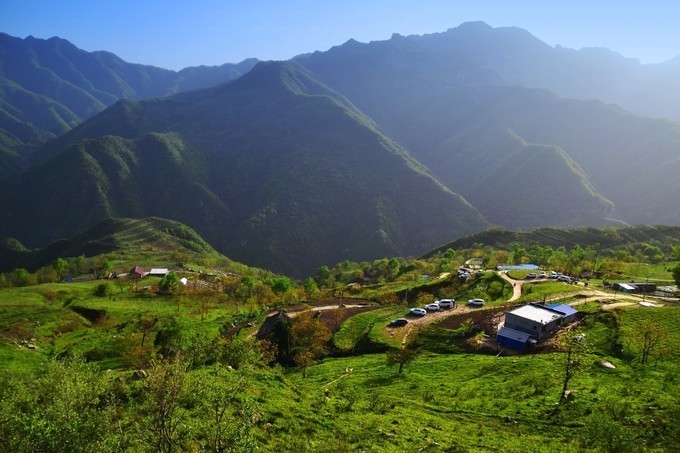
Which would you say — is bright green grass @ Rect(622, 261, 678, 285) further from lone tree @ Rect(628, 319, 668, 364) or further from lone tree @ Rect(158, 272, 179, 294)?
lone tree @ Rect(158, 272, 179, 294)

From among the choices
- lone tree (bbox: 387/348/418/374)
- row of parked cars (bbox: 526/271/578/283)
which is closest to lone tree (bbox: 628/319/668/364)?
lone tree (bbox: 387/348/418/374)

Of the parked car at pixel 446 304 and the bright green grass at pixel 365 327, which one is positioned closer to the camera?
the bright green grass at pixel 365 327

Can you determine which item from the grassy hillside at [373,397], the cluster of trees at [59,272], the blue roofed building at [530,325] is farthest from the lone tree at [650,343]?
the cluster of trees at [59,272]

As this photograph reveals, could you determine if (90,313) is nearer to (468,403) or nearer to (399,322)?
(399,322)

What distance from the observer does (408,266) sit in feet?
504

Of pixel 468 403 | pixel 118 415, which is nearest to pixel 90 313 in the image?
pixel 118 415

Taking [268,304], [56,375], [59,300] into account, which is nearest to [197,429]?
[56,375]

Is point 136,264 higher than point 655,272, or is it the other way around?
point 655,272

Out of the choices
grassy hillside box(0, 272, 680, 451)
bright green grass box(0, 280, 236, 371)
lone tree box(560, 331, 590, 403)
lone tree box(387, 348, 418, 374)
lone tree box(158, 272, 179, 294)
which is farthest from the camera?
lone tree box(158, 272, 179, 294)

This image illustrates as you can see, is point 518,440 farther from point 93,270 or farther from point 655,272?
point 93,270

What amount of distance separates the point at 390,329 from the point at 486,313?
704 inches

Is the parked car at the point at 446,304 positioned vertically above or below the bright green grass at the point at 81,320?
above

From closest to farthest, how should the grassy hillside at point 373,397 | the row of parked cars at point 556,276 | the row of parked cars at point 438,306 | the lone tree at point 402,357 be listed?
the grassy hillside at point 373,397, the lone tree at point 402,357, the row of parked cars at point 438,306, the row of parked cars at point 556,276

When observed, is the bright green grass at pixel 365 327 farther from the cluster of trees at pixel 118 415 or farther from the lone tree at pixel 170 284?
the lone tree at pixel 170 284
